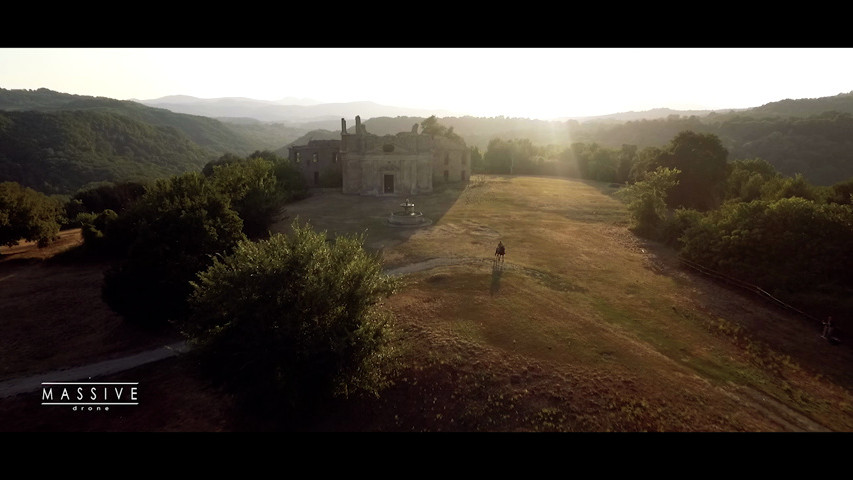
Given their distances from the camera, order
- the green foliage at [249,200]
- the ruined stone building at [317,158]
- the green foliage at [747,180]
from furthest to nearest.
Result: the ruined stone building at [317,158]
the green foliage at [747,180]
the green foliage at [249,200]

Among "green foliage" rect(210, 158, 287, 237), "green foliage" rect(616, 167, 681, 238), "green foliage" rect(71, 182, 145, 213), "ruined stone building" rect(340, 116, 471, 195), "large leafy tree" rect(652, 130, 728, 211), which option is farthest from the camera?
"ruined stone building" rect(340, 116, 471, 195)

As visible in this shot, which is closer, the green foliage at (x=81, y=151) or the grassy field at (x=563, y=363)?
the grassy field at (x=563, y=363)

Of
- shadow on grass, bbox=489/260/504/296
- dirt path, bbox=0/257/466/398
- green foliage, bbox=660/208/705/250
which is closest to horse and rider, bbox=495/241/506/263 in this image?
shadow on grass, bbox=489/260/504/296

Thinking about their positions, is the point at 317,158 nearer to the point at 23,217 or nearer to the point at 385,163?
the point at 385,163

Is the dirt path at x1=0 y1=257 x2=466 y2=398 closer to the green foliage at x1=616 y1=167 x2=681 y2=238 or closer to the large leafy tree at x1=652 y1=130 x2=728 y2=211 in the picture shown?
the green foliage at x1=616 y1=167 x2=681 y2=238

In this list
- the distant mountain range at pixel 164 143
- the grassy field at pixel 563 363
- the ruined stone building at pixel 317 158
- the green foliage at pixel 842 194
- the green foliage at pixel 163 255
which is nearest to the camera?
the grassy field at pixel 563 363

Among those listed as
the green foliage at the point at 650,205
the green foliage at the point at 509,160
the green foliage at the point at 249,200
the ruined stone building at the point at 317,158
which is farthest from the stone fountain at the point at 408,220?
the green foliage at the point at 509,160

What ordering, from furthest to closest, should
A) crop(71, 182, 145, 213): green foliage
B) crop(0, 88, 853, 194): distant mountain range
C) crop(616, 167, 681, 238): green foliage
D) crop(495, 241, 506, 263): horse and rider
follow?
crop(0, 88, 853, 194): distant mountain range
crop(71, 182, 145, 213): green foliage
crop(616, 167, 681, 238): green foliage
crop(495, 241, 506, 263): horse and rider

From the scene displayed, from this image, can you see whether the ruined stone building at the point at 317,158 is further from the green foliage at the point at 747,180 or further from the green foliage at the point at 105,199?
the green foliage at the point at 747,180

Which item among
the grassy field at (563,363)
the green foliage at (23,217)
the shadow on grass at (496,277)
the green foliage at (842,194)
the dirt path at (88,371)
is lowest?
the dirt path at (88,371)
